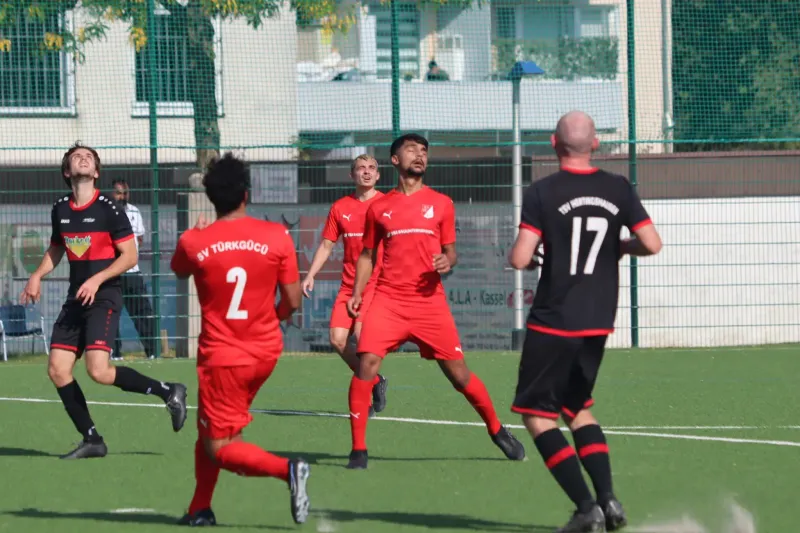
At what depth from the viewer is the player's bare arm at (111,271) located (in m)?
8.95

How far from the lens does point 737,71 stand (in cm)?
1698

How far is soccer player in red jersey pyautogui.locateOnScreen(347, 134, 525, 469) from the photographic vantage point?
28.0ft

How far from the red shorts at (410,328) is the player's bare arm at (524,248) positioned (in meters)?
2.31

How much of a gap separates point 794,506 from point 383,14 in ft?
36.7

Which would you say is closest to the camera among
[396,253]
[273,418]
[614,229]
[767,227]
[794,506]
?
[614,229]

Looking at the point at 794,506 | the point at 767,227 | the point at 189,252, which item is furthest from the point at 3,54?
the point at 794,506

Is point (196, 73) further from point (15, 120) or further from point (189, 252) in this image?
point (189, 252)

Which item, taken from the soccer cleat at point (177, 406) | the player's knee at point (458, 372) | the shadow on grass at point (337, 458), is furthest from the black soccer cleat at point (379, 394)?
the player's knee at point (458, 372)

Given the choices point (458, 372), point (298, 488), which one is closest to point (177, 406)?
point (458, 372)

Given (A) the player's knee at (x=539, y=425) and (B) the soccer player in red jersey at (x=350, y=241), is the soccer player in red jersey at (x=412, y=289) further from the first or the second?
(A) the player's knee at (x=539, y=425)

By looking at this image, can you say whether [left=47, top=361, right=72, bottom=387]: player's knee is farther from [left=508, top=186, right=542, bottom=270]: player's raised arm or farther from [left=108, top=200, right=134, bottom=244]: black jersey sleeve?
[left=508, top=186, right=542, bottom=270]: player's raised arm

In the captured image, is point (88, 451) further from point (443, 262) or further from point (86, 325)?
point (443, 262)

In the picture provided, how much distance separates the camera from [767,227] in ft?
54.6

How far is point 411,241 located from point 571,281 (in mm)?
2423
